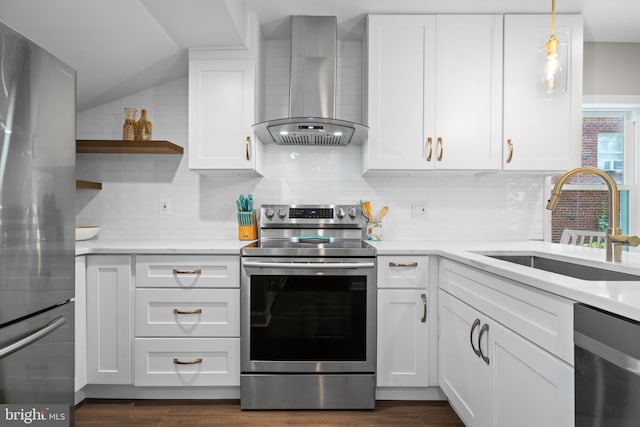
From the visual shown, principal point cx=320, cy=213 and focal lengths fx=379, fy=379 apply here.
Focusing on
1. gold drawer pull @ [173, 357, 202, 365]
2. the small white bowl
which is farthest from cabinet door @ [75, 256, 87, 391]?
gold drawer pull @ [173, 357, 202, 365]

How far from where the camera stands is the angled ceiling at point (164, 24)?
188cm

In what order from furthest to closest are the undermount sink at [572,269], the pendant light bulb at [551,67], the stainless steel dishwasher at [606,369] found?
the pendant light bulb at [551,67]
the undermount sink at [572,269]
the stainless steel dishwasher at [606,369]

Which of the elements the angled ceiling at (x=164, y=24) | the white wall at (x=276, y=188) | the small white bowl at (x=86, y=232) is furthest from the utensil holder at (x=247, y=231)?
the angled ceiling at (x=164, y=24)

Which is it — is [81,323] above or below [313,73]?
below

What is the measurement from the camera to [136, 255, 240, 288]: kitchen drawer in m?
2.14

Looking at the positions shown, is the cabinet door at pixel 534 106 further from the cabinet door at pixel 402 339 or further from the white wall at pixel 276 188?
the cabinet door at pixel 402 339

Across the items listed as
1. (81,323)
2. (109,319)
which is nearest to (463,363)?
(109,319)

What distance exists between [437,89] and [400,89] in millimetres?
238

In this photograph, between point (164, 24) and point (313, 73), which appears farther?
point (313, 73)

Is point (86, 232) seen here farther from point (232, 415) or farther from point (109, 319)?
point (232, 415)

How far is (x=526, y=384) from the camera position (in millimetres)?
1239

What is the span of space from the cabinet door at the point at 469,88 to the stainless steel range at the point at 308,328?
993 mm

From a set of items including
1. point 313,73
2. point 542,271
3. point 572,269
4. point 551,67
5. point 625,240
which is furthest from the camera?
point 313,73

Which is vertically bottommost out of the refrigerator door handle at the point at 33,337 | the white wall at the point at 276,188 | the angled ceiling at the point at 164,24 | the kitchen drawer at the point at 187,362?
the kitchen drawer at the point at 187,362
